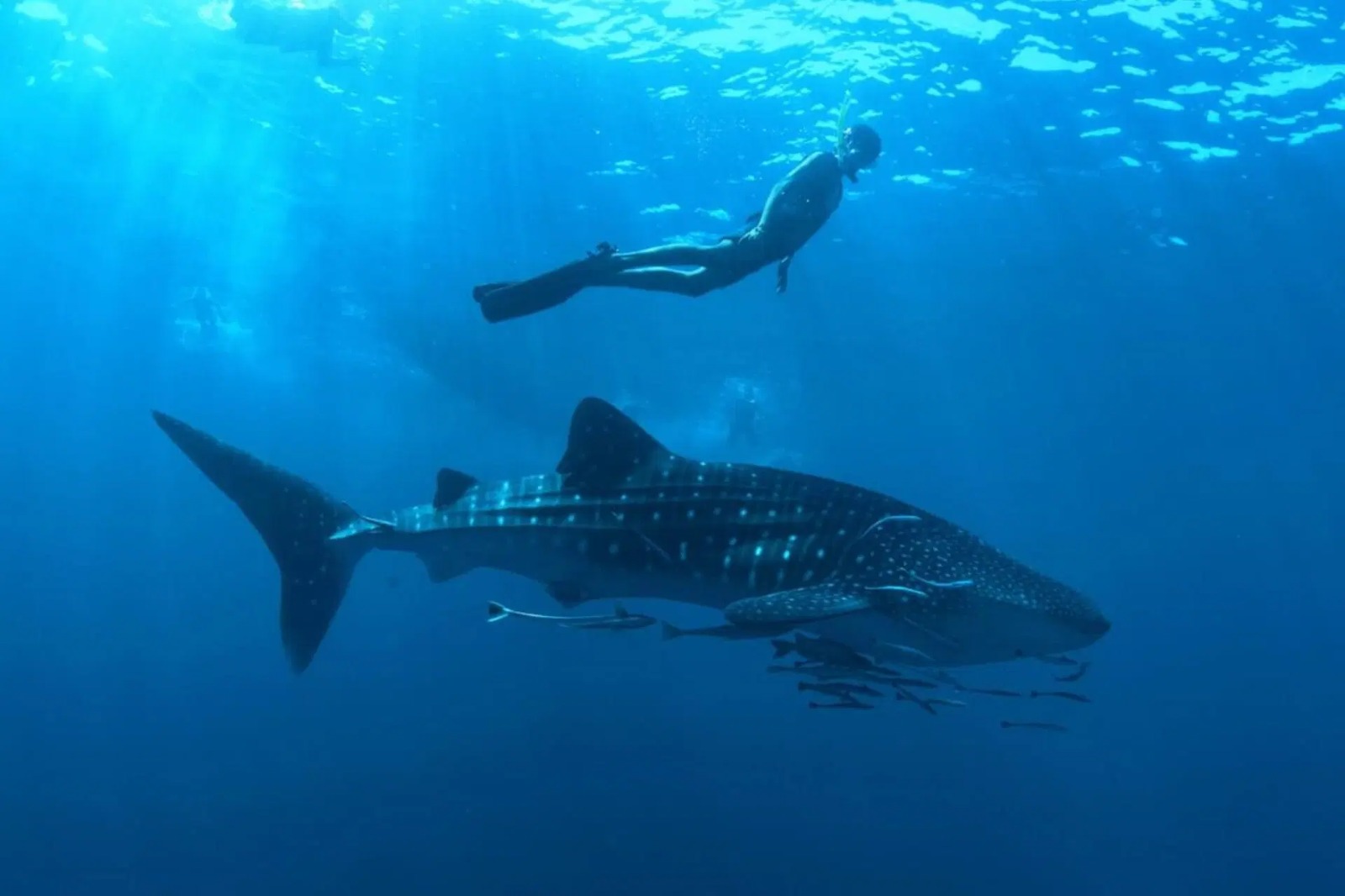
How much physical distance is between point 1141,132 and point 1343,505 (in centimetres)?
4227

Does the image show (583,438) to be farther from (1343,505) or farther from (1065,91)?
(1343,505)

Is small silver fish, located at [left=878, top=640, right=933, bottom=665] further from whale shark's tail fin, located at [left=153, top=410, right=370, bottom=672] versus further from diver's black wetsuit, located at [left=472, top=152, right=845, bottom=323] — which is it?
whale shark's tail fin, located at [left=153, top=410, right=370, bottom=672]

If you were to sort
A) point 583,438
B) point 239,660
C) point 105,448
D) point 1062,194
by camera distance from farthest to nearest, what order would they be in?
point 105,448, point 239,660, point 1062,194, point 583,438

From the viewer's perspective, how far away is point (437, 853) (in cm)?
2456

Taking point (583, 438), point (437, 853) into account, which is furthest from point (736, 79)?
point (437, 853)

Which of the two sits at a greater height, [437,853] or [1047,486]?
[1047,486]

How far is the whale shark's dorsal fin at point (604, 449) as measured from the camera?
5664 mm

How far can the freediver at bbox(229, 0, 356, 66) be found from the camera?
19375 mm

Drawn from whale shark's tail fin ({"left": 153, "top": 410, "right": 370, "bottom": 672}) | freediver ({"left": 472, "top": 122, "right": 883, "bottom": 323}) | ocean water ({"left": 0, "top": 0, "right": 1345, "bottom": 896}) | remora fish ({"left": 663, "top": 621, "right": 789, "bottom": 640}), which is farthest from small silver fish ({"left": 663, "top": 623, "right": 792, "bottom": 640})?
ocean water ({"left": 0, "top": 0, "right": 1345, "bottom": 896})

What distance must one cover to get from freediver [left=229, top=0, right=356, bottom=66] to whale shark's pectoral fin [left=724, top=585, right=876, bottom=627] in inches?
792

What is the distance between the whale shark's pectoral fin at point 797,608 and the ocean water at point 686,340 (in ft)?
53.7

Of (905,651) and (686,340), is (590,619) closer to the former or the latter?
(905,651)

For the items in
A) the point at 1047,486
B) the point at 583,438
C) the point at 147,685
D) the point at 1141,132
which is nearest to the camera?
→ the point at 583,438

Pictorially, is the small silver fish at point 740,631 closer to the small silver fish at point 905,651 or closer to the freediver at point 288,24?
A: the small silver fish at point 905,651
